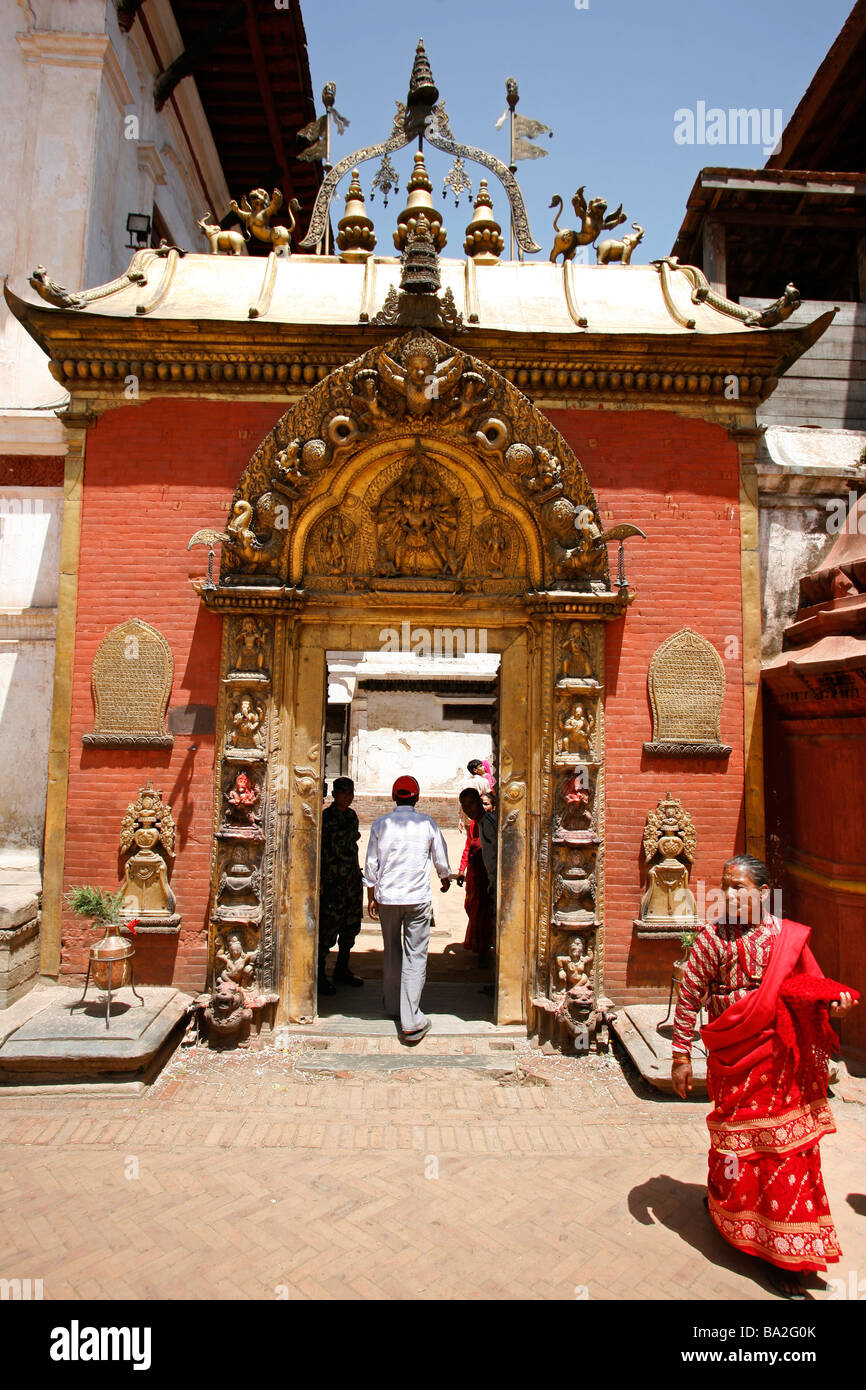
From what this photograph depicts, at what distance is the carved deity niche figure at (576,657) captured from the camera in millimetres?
6512

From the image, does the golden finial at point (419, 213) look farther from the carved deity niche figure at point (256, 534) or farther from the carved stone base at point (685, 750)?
the carved stone base at point (685, 750)

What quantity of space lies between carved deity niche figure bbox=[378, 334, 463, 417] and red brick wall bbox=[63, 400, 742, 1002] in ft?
3.75

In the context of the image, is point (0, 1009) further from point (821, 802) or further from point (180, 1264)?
point (821, 802)

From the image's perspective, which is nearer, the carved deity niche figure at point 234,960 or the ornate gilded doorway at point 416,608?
the carved deity niche figure at point 234,960

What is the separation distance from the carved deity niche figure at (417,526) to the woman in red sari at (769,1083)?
3802 mm

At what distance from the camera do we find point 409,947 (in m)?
6.50

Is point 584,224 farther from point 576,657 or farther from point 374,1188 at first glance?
point 374,1188

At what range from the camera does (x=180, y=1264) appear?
12.3 ft

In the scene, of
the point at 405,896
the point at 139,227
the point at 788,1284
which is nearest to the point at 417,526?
the point at 405,896

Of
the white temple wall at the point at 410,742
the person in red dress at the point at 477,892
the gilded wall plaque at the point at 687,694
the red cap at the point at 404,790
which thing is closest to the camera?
the gilded wall plaque at the point at 687,694

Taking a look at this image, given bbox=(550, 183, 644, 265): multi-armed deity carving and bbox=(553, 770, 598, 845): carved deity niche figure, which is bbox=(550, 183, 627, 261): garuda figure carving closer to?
bbox=(550, 183, 644, 265): multi-armed deity carving

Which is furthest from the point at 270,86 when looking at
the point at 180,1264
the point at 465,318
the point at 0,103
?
the point at 180,1264

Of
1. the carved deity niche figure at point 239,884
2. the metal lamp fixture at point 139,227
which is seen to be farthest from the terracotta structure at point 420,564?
the metal lamp fixture at point 139,227
